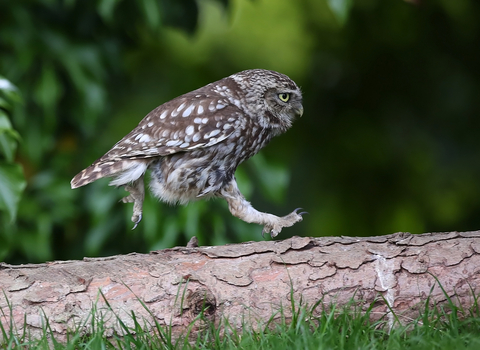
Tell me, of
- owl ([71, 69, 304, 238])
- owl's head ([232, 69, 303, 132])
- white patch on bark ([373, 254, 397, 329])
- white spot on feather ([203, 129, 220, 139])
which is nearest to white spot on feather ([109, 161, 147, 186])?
owl ([71, 69, 304, 238])

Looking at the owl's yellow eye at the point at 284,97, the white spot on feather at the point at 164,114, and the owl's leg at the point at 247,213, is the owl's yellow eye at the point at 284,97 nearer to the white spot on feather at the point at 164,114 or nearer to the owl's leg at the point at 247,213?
the owl's leg at the point at 247,213

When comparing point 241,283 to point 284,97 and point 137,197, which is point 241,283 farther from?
point 284,97

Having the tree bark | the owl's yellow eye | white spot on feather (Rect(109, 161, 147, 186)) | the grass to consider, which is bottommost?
the grass

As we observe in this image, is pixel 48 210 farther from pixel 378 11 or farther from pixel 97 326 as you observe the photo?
pixel 378 11

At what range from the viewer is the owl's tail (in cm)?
347

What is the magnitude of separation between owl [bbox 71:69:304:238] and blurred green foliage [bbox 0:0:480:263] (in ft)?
1.57

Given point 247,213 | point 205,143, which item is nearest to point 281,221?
point 247,213

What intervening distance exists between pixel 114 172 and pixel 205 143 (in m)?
0.54

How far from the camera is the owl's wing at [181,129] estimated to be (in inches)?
139

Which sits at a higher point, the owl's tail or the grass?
the owl's tail

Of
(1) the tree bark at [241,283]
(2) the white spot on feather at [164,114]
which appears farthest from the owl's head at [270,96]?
(1) the tree bark at [241,283]

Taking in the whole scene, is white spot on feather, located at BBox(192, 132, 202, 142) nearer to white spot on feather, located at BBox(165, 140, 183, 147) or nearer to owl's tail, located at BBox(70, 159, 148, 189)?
white spot on feather, located at BBox(165, 140, 183, 147)

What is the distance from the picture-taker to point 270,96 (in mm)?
3881

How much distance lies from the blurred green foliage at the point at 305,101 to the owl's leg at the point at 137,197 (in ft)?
1.24
